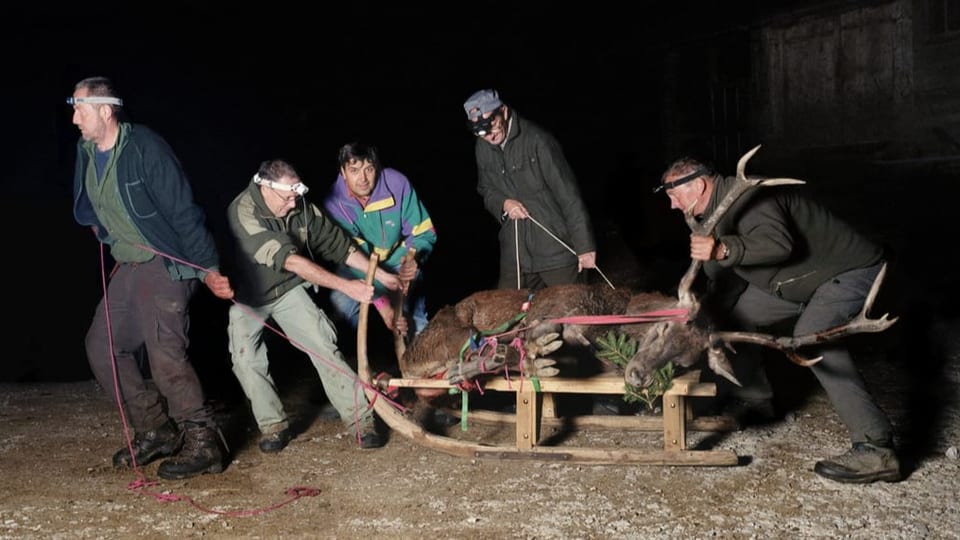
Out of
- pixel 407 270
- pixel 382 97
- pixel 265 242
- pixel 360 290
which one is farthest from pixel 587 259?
pixel 382 97

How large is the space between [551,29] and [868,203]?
20.8 ft

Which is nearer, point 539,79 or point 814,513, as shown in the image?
point 814,513

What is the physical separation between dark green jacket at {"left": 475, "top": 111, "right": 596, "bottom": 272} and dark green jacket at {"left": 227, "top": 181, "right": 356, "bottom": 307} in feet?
4.27

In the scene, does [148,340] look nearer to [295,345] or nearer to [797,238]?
[295,345]

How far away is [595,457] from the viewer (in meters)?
5.25

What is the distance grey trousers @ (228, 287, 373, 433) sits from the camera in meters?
5.91

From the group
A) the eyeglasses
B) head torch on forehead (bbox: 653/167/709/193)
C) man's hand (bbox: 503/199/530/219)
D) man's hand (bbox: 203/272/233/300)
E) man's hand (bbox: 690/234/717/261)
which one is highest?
the eyeglasses

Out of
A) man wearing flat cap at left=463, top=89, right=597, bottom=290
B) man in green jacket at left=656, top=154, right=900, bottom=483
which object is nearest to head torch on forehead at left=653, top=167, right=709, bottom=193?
man in green jacket at left=656, top=154, right=900, bottom=483

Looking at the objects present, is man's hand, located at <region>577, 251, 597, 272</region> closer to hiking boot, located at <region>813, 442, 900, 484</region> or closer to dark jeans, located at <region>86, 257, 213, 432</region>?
hiking boot, located at <region>813, 442, 900, 484</region>

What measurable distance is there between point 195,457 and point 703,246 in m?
2.94

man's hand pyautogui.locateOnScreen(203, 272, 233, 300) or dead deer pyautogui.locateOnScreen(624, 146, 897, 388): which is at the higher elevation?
man's hand pyautogui.locateOnScreen(203, 272, 233, 300)

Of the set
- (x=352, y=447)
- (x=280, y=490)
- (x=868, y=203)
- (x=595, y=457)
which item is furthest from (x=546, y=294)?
(x=868, y=203)

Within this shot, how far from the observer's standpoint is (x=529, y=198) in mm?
6820

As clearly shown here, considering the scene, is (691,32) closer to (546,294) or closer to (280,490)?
(546,294)
